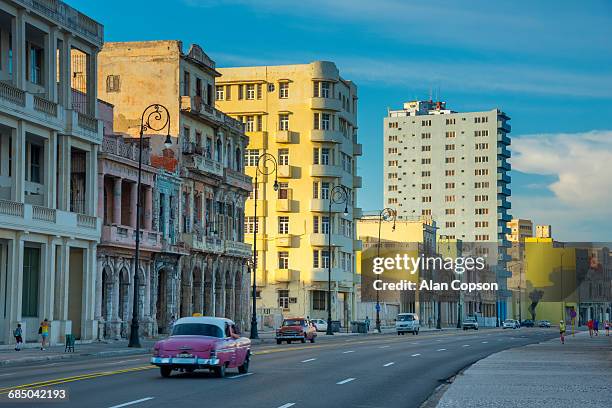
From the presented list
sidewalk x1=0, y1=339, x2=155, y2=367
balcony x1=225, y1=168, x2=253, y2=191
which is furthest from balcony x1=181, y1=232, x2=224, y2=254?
sidewalk x1=0, y1=339, x2=155, y2=367

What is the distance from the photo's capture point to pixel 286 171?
112312 mm

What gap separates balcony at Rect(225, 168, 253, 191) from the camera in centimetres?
8304

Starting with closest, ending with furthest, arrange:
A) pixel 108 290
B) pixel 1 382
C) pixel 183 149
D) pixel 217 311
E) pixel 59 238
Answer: pixel 1 382 → pixel 59 238 → pixel 108 290 → pixel 183 149 → pixel 217 311

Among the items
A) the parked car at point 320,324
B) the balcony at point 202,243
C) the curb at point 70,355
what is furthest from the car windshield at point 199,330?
the parked car at point 320,324

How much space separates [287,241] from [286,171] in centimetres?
708

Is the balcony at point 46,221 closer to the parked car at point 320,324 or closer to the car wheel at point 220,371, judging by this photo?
the car wheel at point 220,371

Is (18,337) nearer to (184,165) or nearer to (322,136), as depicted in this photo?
(184,165)

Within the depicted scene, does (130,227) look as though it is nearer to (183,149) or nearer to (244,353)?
(183,149)

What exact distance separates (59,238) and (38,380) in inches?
1137

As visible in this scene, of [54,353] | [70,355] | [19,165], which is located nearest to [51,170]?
[19,165]

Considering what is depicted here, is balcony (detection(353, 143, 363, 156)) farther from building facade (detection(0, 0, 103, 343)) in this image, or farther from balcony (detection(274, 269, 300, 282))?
building facade (detection(0, 0, 103, 343))

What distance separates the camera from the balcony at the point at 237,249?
82.5 meters

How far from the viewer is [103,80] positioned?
252 ft

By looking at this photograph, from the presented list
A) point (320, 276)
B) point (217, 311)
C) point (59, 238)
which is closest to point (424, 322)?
point (320, 276)
